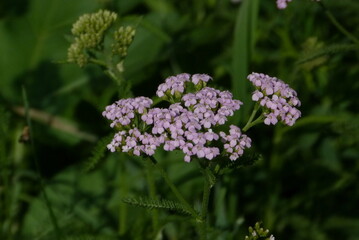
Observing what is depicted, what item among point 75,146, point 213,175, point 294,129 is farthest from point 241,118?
point 75,146

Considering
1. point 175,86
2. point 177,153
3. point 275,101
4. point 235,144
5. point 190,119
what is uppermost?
point 177,153

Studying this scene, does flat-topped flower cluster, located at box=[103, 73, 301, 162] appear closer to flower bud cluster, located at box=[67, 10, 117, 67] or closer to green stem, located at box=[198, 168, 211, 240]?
green stem, located at box=[198, 168, 211, 240]

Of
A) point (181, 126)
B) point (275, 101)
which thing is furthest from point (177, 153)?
point (181, 126)

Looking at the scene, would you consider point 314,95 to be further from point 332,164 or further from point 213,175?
point 213,175

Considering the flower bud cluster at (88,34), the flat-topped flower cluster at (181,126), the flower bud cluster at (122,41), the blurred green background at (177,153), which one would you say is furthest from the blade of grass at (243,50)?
the flat-topped flower cluster at (181,126)

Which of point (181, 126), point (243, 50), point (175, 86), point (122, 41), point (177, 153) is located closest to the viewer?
point (181, 126)

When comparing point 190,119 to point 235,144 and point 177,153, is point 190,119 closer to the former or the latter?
point 235,144
